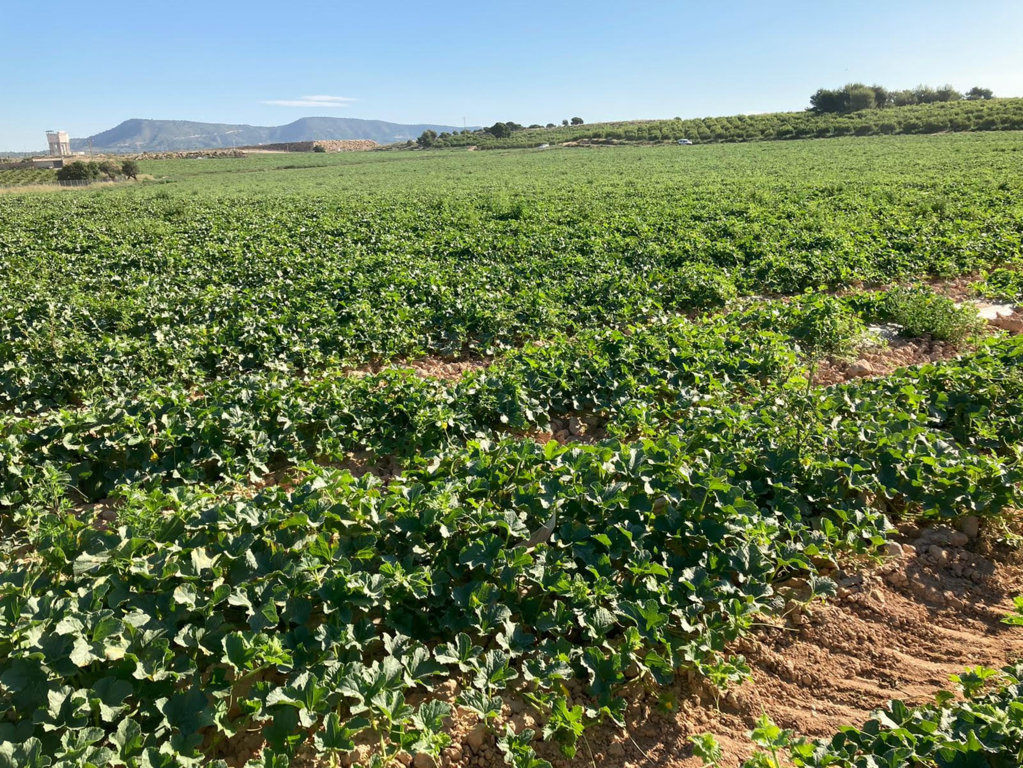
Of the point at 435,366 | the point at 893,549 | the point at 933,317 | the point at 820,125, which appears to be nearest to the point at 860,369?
the point at 933,317

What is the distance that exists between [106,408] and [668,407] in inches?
214

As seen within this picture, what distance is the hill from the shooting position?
195 ft

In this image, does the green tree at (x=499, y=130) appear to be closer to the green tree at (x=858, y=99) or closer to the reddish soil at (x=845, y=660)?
the green tree at (x=858, y=99)

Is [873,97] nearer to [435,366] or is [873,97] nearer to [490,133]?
[490,133]

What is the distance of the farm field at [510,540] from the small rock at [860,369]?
1.5 inches

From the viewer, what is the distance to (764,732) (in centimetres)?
249

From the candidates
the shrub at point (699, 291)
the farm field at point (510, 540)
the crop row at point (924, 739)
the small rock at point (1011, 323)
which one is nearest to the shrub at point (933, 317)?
the farm field at point (510, 540)

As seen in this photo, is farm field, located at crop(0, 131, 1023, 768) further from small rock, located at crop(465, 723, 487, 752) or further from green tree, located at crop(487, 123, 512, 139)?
green tree, located at crop(487, 123, 512, 139)

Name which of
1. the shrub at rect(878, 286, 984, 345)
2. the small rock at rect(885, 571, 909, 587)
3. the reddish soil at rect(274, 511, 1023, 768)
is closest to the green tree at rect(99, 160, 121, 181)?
the shrub at rect(878, 286, 984, 345)

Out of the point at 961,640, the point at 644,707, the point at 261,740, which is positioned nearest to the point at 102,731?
the point at 261,740

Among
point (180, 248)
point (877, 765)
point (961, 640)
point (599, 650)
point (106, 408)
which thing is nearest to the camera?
point (877, 765)

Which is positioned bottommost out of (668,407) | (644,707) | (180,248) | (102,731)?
(644,707)

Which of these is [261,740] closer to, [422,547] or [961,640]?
[422,547]

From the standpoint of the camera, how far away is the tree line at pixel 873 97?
8050 centimetres
